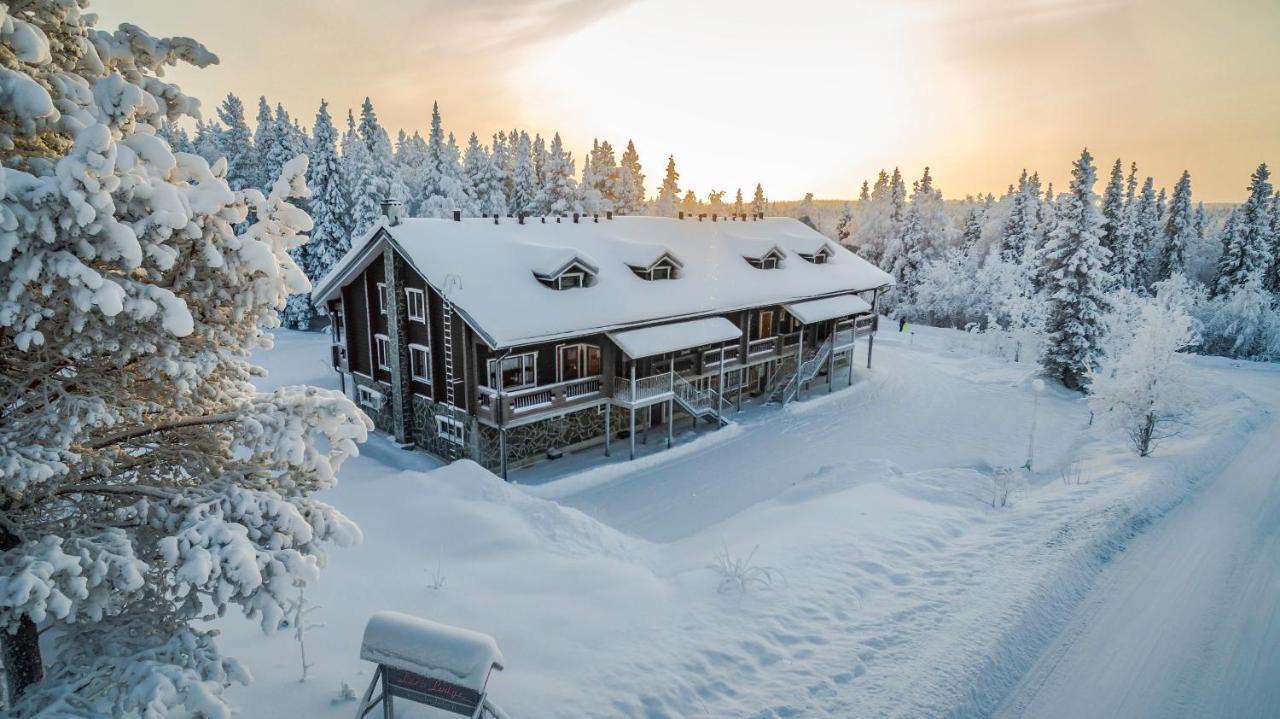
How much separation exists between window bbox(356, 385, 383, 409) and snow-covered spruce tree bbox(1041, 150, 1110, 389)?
3510 centimetres

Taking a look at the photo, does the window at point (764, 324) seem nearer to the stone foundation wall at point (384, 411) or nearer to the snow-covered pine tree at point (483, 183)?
the stone foundation wall at point (384, 411)

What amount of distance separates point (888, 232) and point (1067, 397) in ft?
136

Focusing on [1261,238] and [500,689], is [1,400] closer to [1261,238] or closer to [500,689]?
[500,689]

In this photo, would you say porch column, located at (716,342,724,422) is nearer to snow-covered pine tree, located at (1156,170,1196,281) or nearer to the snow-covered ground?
the snow-covered ground

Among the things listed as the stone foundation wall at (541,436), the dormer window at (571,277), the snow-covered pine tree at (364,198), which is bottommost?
the stone foundation wall at (541,436)

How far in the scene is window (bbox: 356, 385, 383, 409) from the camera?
82.4 feet

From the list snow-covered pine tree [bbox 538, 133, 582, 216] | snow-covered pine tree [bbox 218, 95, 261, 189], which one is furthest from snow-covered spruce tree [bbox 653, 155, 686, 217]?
snow-covered pine tree [bbox 218, 95, 261, 189]

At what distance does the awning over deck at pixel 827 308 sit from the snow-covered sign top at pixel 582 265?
0.44 meters

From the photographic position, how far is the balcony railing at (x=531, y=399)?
20.3 m

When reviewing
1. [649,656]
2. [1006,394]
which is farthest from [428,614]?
[1006,394]

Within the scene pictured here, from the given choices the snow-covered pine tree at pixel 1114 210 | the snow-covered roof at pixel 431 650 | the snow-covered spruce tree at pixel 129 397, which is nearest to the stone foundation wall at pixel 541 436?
the snow-covered roof at pixel 431 650

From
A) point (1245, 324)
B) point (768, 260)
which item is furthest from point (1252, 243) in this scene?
point (768, 260)

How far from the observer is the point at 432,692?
23.6 feet

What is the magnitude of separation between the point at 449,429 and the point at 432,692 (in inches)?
625
